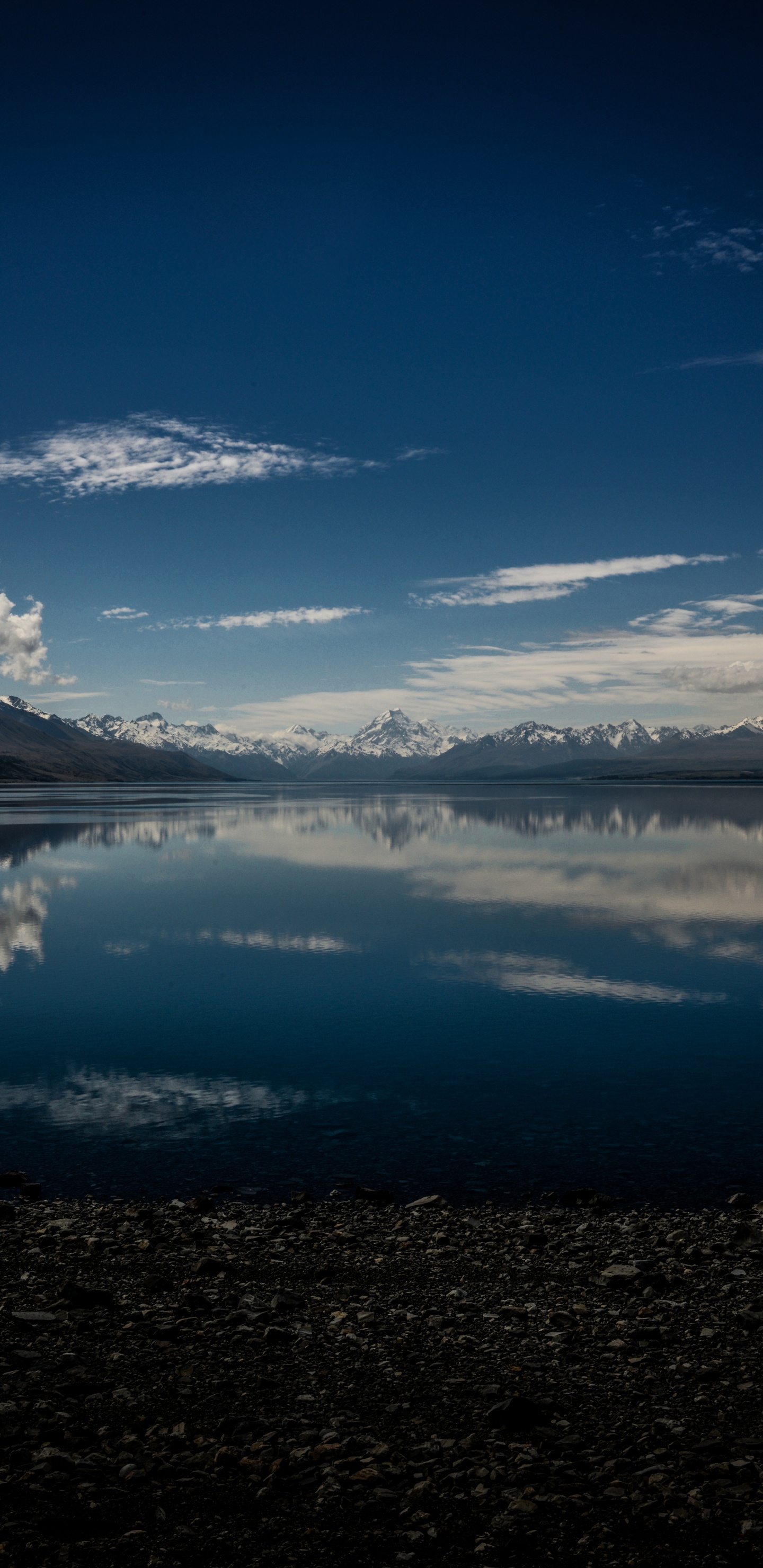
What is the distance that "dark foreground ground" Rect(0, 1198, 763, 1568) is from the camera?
8.96m

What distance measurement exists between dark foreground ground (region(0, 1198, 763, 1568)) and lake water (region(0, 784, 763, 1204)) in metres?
2.58

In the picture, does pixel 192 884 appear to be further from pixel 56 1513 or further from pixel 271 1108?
pixel 56 1513

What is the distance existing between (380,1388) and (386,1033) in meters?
18.7

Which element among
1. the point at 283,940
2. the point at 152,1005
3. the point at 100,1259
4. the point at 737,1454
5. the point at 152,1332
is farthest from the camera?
the point at 283,940

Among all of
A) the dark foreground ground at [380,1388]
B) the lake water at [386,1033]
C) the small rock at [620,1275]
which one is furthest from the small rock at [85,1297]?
the small rock at [620,1275]

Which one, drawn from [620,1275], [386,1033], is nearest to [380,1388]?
[620,1275]

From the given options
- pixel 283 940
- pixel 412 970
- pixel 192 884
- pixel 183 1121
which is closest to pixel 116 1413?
pixel 183 1121

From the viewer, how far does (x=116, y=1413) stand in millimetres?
10828

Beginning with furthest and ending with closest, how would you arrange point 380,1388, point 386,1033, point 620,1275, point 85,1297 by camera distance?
point 386,1033, point 620,1275, point 85,1297, point 380,1388

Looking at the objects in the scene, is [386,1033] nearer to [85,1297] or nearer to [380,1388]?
[85,1297]

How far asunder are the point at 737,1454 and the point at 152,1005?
87.8 ft

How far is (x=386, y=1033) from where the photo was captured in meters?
30.0

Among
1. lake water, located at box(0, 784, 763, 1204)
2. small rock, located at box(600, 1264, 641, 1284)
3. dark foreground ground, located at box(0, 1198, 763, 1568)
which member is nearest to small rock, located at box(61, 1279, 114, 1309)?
dark foreground ground, located at box(0, 1198, 763, 1568)

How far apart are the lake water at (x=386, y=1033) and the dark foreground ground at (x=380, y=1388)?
2.58 m
